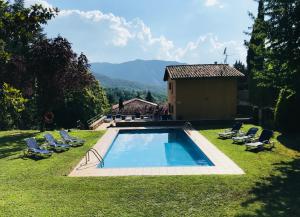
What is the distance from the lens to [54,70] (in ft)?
78.6

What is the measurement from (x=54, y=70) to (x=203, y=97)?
15.2 meters

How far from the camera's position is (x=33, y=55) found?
23.9 m

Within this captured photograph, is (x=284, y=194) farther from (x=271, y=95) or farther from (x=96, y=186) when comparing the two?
(x=271, y=95)

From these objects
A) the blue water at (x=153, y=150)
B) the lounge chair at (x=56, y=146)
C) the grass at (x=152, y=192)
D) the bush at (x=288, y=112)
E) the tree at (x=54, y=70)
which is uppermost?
the tree at (x=54, y=70)

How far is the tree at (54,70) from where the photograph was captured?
23.7 m

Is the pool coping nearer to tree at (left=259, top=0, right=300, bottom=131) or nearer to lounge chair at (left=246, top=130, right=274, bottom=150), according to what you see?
lounge chair at (left=246, top=130, right=274, bottom=150)

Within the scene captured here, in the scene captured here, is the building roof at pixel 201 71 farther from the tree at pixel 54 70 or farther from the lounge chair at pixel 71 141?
the lounge chair at pixel 71 141

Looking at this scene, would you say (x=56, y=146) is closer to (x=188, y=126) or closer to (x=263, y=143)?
(x=263, y=143)

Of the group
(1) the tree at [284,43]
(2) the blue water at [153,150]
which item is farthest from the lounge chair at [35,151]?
(1) the tree at [284,43]

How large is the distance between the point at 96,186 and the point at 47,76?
14.5 meters

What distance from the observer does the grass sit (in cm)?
923

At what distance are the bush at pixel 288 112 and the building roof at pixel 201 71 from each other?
10.8 metres

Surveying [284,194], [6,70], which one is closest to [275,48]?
[284,194]

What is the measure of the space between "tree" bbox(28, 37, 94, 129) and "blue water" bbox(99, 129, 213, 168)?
581cm
